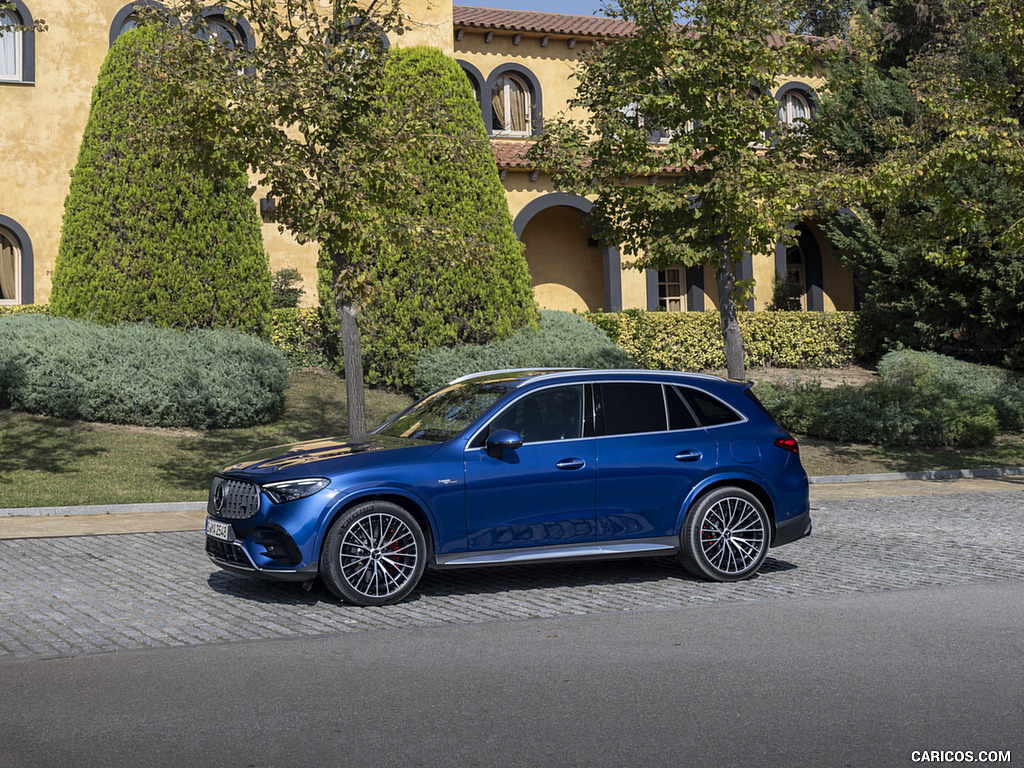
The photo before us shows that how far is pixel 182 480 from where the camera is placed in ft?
44.8

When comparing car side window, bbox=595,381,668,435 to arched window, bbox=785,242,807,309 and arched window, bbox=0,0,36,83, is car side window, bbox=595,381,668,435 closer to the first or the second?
arched window, bbox=0,0,36,83

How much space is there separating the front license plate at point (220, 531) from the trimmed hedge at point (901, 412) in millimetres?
12773

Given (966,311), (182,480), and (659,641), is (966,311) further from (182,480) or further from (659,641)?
(659,641)

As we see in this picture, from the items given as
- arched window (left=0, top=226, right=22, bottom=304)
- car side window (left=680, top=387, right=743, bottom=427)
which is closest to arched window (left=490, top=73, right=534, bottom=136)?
arched window (left=0, top=226, right=22, bottom=304)

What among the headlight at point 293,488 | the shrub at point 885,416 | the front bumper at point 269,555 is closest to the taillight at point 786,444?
the headlight at point 293,488

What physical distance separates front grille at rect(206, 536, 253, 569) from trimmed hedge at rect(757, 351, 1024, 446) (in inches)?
503

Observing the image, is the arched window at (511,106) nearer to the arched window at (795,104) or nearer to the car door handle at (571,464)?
the arched window at (795,104)

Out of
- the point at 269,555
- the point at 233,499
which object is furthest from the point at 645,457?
the point at 233,499

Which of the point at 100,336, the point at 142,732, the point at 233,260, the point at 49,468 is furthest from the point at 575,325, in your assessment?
the point at 142,732

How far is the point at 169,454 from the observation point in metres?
15.1

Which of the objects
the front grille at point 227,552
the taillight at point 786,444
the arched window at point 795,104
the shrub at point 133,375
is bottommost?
the front grille at point 227,552

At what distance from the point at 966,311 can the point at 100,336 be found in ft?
62.5

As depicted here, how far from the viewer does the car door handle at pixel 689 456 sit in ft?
27.1

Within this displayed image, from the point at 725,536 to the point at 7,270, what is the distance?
734 inches
